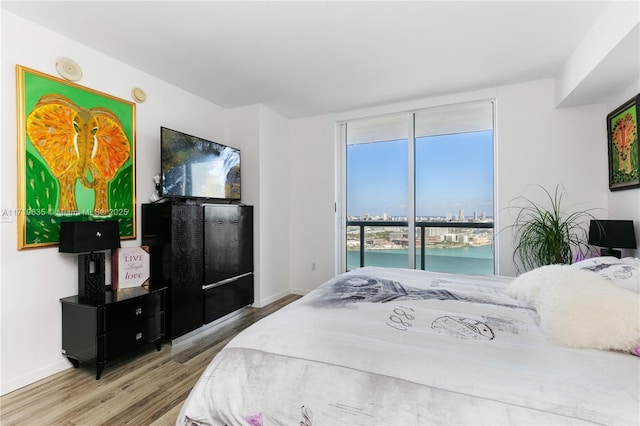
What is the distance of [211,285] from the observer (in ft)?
9.90

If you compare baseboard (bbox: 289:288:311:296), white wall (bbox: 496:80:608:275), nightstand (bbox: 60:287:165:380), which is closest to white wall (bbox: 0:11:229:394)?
nightstand (bbox: 60:287:165:380)

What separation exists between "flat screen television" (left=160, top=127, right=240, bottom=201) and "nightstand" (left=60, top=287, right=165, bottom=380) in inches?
40.3

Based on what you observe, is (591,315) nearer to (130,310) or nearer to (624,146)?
(624,146)

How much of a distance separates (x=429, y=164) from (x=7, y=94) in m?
4.06

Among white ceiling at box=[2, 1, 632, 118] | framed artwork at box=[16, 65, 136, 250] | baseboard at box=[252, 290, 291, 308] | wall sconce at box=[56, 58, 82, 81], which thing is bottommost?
baseboard at box=[252, 290, 291, 308]

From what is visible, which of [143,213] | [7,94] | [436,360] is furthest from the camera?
[143,213]

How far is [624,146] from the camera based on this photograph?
2531 millimetres

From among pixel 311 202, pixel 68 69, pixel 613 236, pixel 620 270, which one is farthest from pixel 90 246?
pixel 613 236

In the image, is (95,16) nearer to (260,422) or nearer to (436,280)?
(260,422)

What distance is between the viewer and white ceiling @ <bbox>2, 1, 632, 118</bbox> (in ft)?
6.58

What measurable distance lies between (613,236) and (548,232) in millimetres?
438

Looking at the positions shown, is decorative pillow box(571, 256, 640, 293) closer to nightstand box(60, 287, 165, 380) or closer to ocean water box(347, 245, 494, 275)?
ocean water box(347, 245, 494, 275)

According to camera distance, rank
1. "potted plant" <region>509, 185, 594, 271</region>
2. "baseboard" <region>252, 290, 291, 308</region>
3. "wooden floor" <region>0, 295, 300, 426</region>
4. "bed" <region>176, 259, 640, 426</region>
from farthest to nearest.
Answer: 1. "baseboard" <region>252, 290, 291, 308</region>
2. "potted plant" <region>509, 185, 594, 271</region>
3. "wooden floor" <region>0, 295, 300, 426</region>
4. "bed" <region>176, 259, 640, 426</region>

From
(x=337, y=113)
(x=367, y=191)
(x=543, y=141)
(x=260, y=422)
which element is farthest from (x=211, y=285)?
(x=543, y=141)
